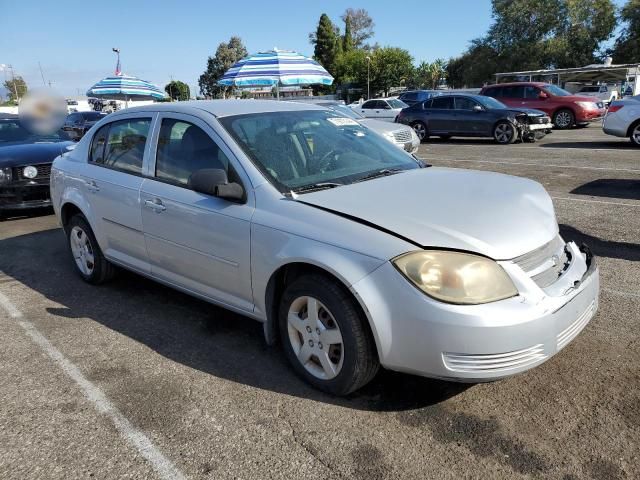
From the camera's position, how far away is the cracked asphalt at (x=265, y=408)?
2.43m

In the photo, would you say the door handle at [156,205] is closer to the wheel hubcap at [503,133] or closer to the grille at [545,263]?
the grille at [545,263]

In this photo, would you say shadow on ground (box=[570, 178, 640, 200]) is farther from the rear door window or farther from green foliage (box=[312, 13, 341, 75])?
green foliage (box=[312, 13, 341, 75])

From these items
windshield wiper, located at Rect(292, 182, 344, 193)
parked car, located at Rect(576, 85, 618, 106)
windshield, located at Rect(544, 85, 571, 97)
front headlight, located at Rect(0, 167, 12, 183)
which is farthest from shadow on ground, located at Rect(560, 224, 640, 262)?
parked car, located at Rect(576, 85, 618, 106)

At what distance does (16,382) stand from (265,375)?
1.52 metres

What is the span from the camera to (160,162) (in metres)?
3.92

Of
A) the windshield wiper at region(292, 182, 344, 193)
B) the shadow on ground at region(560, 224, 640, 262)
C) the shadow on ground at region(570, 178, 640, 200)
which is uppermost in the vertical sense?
the windshield wiper at region(292, 182, 344, 193)

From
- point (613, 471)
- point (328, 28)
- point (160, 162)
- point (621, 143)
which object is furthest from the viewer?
point (328, 28)

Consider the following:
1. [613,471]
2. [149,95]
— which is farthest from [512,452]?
[149,95]

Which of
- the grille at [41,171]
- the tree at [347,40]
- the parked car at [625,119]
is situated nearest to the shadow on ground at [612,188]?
the parked car at [625,119]

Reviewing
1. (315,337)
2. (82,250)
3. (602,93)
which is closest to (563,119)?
(602,93)

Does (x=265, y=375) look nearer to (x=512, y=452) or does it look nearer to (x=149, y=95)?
(x=512, y=452)

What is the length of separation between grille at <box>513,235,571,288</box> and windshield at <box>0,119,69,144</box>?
336 inches

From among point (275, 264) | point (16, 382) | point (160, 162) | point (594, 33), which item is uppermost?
point (594, 33)

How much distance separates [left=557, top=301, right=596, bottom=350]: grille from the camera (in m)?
2.66
